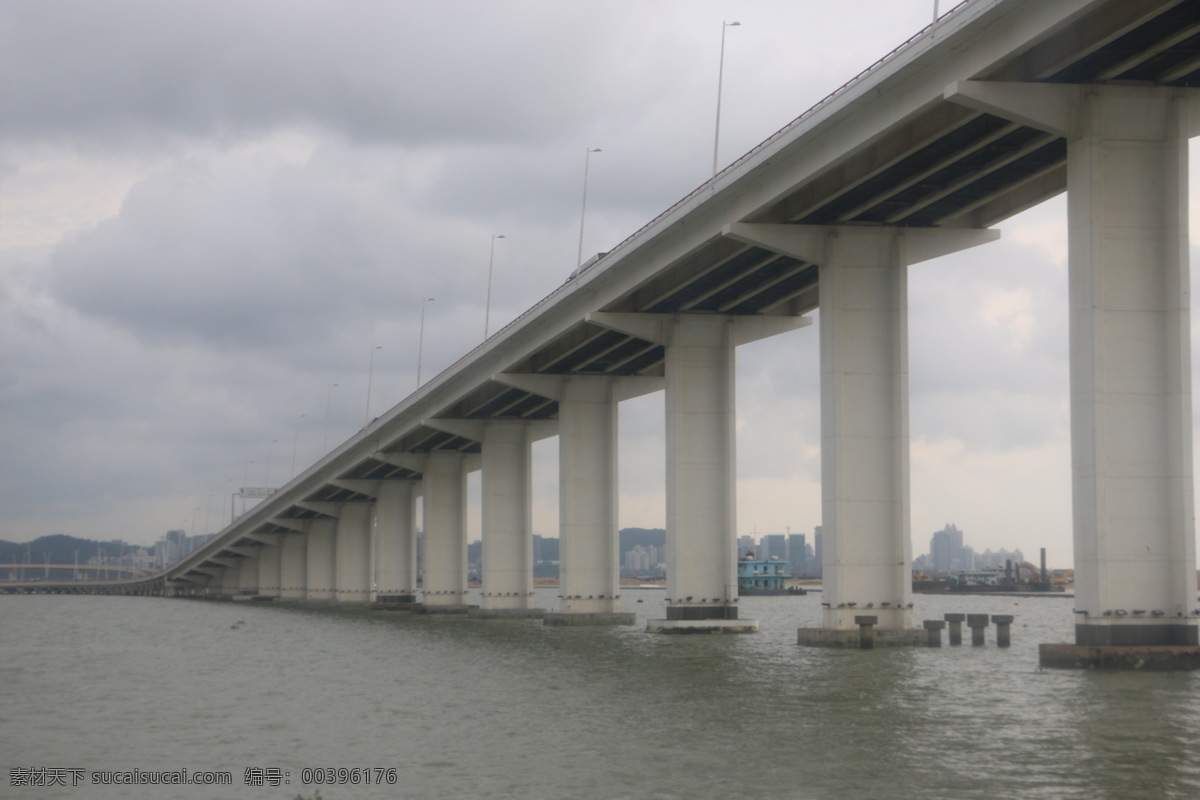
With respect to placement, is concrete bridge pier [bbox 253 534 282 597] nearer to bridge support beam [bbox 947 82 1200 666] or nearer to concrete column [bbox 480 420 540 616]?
concrete column [bbox 480 420 540 616]

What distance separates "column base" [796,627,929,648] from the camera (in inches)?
1866

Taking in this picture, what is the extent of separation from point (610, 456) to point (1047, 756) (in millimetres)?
54174

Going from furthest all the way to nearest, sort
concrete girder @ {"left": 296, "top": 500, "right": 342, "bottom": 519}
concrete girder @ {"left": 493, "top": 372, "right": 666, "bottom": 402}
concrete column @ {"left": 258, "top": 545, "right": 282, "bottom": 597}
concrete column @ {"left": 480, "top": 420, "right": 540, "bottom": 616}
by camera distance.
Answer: concrete column @ {"left": 258, "top": 545, "right": 282, "bottom": 597} < concrete girder @ {"left": 296, "top": 500, "right": 342, "bottom": 519} < concrete column @ {"left": 480, "top": 420, "right": 540, "bottom": 616} < concrete girder @ {"left": 493, "top": 372, "right": 666, "bottom": 402}

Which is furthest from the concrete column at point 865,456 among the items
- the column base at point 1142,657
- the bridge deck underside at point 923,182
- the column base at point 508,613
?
the column base at point 508,613

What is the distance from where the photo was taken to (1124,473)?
3503cm

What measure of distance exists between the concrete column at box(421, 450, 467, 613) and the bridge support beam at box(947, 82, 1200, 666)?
7399 cm

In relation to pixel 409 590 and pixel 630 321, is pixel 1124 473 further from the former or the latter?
pixel 409 590

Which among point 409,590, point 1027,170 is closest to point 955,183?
point 1027,170

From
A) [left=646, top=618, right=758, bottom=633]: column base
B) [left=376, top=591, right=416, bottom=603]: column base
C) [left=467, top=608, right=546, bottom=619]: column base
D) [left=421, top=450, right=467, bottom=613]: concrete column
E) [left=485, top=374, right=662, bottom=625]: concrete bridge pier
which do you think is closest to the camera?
[left=646, top=618, right=758, bottom=633]: column base

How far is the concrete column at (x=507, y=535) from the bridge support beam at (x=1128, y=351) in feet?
191

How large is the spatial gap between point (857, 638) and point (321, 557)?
11409 cm

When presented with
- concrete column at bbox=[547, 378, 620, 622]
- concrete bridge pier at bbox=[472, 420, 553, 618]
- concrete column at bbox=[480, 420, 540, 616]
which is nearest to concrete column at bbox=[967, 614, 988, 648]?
concrete column at bbox=[547, 378, 620, 622]

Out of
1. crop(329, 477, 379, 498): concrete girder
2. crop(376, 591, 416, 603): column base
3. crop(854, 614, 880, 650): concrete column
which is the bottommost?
crop(376, 591, 416, 603): column base

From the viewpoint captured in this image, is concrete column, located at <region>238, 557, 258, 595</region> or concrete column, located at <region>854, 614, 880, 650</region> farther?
concrete column, located at <region>238, 557, 258, 595</region>
